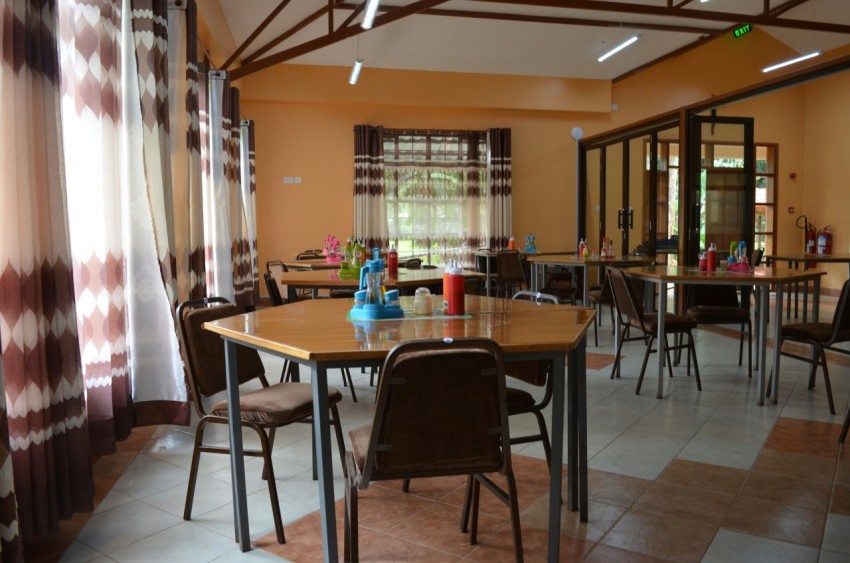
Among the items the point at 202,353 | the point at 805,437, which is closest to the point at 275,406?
the point at 202,353

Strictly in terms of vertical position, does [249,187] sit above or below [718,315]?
above

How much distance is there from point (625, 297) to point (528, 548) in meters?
2.60

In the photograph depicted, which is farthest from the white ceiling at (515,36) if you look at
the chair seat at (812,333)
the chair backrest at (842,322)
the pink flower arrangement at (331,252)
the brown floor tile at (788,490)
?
the brown floor tile at (788,490)

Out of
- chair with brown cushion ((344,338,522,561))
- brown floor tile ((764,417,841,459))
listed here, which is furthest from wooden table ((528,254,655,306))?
chair with brown cushion ((344,338,522,561))

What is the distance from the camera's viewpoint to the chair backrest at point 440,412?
1.65 metres

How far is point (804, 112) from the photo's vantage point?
1170 cm

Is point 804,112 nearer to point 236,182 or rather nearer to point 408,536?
point 236,182

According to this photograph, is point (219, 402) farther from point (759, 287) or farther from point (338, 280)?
point (759, 287)

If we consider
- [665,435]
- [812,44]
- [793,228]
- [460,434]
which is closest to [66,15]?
[460,434]

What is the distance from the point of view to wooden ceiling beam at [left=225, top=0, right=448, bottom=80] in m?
7.23

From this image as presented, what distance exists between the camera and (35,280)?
2.18 m

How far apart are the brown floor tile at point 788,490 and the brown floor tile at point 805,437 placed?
42 cm

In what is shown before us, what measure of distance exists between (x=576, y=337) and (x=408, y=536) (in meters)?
0.97

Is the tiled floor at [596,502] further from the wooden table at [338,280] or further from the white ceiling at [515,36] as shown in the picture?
the white ceiling at [515,36]
